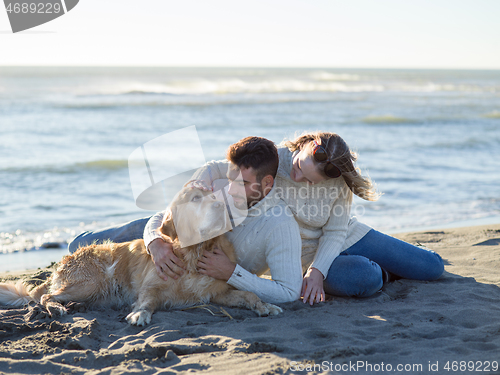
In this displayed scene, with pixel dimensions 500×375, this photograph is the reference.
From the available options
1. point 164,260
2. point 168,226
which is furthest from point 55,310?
point 168,226

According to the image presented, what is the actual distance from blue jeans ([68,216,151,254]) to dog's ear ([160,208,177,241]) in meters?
1.02

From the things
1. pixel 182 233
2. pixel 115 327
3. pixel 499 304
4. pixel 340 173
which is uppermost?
pixel 340 173

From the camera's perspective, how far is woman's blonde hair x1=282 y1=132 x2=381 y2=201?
3.34m

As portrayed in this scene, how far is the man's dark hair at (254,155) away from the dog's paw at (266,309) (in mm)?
985

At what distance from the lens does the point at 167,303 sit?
3512mm

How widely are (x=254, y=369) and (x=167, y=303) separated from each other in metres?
1.25

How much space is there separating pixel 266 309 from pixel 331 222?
0.98 metres

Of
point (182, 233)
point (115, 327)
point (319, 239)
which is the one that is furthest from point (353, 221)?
point (115, 327)

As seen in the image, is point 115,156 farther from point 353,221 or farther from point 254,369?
point 254,369

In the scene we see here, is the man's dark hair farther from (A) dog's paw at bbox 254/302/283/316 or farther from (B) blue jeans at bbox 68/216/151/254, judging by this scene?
(B) blue jeans at bbox 68/216/151/254

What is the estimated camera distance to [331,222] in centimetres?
377

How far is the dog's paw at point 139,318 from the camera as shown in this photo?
10.3ft

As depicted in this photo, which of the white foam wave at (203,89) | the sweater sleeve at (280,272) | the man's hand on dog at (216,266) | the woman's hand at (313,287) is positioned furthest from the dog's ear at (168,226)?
the white foam wave at (203,89)

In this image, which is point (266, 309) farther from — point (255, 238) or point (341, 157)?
point (341, 157)
